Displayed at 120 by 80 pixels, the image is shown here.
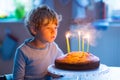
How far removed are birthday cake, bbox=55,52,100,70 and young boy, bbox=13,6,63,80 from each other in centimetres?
11

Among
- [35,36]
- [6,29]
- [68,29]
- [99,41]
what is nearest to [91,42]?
[99,41]

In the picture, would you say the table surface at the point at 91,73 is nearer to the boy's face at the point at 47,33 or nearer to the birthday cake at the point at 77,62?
the birthday cake at the point at 77,62

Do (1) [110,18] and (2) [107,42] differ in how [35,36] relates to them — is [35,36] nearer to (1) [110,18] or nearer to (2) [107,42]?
(2) [107,42]

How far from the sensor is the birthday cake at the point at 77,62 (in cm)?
136

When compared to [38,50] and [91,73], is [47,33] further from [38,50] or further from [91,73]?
[91,73]

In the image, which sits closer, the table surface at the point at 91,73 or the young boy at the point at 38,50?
the table surface at the point at 91,73

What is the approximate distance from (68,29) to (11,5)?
0.72 meters

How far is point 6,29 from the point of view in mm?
3158

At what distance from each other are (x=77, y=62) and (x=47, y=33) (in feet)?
0.76

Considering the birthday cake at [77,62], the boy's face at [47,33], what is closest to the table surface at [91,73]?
the birthday cake at [77,62]

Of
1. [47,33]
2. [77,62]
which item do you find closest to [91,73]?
[77,62]

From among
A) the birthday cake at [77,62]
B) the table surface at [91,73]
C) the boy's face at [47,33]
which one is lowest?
the table surface at [91,73]

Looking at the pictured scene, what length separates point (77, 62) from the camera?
1.37 metres

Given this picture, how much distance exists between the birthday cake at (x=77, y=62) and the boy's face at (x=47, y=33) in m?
0.13
